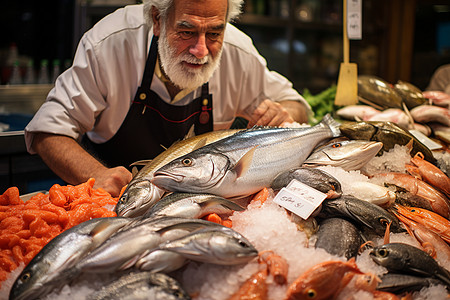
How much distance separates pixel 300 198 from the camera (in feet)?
4.81

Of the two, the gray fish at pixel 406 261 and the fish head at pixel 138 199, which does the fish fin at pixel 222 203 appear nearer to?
the fish head at pixel 138 199

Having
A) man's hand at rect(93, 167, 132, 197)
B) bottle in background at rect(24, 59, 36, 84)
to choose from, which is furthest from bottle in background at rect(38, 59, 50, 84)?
man's hand at rect(93, 167, 132, 197)

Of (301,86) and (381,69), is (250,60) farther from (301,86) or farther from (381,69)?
(381,69)

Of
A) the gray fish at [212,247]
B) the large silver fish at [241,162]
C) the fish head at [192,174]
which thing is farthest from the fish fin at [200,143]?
the gray fish at [212,247]

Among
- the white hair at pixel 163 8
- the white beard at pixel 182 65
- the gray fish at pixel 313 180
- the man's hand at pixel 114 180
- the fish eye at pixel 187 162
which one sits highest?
the white hair at pixel 163 8

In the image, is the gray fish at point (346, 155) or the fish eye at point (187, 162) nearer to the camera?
the fish eye at point (187, 162)

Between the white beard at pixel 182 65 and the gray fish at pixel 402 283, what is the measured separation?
1.48m

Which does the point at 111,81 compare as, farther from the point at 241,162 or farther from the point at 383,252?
the point at 383,252

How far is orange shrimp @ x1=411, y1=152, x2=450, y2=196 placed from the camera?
1.88 m

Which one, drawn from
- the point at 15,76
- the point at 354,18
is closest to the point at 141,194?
the point at 354,18

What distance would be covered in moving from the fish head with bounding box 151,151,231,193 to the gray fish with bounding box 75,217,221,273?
0.23 meters

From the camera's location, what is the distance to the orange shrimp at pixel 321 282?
108 cm

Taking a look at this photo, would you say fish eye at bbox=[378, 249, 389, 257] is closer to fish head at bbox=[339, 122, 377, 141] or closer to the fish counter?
the fish counter

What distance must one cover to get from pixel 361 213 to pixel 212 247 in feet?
2.06
